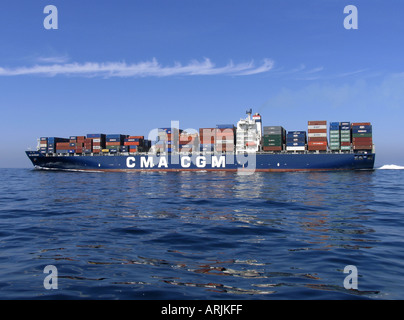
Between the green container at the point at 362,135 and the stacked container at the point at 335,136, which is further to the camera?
the stacked container at the point at 335,136

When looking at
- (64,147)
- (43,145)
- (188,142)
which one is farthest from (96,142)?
(188,142)

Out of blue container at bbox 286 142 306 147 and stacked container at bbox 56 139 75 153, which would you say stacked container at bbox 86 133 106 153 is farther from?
blue container at bbox 286 142 306 147

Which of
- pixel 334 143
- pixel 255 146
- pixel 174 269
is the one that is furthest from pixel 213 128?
pixel 174 269

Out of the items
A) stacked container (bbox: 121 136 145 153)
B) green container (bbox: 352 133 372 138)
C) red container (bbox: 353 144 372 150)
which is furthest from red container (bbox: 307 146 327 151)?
stacked container (bbox: 121 136 145 153)

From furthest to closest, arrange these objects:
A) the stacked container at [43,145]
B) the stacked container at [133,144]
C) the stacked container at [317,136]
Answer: the stacked container at [43,145]
the stacked container at [133,144]
the stacked container at [317,136]

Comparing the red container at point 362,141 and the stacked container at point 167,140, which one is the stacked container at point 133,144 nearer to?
the stacked container at point 167,140

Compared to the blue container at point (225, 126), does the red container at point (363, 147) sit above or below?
below

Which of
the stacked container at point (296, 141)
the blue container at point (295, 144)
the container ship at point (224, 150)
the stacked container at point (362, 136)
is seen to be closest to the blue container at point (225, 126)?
the container ship at point (224, 150)
